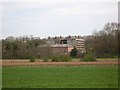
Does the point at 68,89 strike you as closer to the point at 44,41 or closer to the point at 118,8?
the point at 118,8

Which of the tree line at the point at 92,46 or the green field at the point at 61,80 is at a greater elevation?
the tree line at the point at 92,46

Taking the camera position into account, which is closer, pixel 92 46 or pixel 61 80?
pixel 61 80

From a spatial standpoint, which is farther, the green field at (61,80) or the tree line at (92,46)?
the tree line at (92,46)

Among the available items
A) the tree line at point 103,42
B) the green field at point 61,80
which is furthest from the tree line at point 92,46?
the green field at point 61,80

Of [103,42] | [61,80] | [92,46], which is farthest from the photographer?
[92,46]

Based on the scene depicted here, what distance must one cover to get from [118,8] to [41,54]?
48.8 m

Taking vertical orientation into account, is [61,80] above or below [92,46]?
below

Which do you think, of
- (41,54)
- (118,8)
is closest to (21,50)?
(41,54)

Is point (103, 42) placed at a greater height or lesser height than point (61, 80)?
greater

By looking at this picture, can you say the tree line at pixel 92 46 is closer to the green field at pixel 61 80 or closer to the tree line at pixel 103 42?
the tree line at pixel 103 42

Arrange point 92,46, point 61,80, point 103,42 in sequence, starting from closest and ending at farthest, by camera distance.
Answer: point 61,80 < point 103,42 < point 92,46

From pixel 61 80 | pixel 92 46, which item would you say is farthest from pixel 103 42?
pixel 61 80

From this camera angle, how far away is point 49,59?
54.9 meters

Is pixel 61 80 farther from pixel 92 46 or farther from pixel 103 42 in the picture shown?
pixel 92 46
